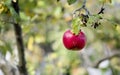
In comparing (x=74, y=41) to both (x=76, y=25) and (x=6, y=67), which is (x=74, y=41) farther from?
(x=6, y=67)

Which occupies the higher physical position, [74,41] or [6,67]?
[6,67]

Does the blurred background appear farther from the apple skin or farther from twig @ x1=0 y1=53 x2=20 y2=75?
the apple skin

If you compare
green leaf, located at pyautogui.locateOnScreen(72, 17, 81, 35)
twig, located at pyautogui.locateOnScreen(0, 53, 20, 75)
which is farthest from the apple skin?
twig, located at pyautogui.locateOnScreen(0, 53, 20, 75)

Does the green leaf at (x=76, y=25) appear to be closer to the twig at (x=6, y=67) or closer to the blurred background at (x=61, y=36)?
the twig at (x=6, y=67)

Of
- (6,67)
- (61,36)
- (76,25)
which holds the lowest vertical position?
(76,25)

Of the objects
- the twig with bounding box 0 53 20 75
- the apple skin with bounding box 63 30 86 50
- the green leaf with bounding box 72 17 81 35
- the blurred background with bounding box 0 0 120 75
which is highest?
the blurred background with bounding box 0 0 120 75

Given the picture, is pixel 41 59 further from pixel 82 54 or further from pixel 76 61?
pixel 82 54

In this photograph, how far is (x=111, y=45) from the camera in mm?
6340

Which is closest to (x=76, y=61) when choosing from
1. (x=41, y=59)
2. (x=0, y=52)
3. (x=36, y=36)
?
(x=36, y=36)

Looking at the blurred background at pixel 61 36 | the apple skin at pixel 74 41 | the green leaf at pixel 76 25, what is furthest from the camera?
the blurred background at pixel 61 36

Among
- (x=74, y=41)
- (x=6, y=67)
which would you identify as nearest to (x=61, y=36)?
(x=6, y=67)

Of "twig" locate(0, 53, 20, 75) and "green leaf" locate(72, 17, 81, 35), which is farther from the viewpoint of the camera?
"twig" locate(0, 53, 20, 75)

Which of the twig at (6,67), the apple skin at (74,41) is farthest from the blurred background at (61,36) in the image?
the apple skin at (74,41)

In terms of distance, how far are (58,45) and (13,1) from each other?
2865 mm
